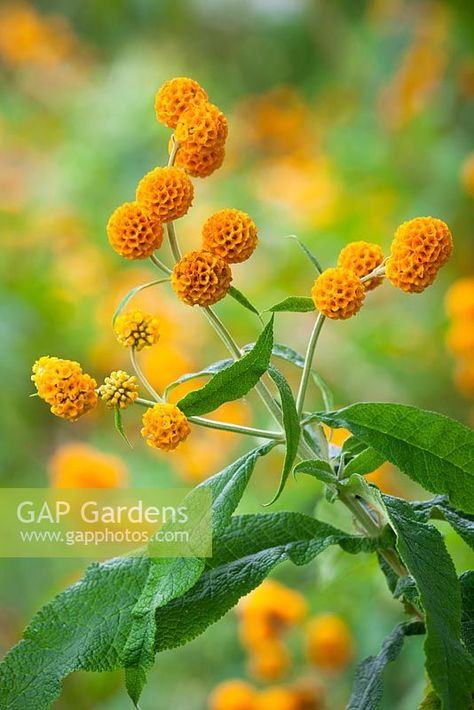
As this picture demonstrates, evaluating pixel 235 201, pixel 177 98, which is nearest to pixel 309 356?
pixel 177 98

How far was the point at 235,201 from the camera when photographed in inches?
59.2

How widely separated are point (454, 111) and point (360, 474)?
1113 millimetres

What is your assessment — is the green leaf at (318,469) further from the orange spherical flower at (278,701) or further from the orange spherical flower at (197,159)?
the orange spherical flower at (278,701)

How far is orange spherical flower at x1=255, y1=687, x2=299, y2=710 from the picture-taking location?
675 millimetres

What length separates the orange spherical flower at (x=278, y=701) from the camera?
0.68 metres

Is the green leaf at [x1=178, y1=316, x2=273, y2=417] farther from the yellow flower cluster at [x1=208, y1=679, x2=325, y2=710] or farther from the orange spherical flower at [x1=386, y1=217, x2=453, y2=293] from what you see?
the yellow flower cluster at [x1=208, y1=679, x2=325, y2=710]

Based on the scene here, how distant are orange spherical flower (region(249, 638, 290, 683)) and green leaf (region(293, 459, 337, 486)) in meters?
0.37

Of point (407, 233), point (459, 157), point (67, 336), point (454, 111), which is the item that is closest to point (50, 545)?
point (67, 336)

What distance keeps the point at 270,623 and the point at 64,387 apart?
42 cm

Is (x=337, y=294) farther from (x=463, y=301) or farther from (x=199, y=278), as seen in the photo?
(x=463, y=301)

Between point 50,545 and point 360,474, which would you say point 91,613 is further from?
point 50,545

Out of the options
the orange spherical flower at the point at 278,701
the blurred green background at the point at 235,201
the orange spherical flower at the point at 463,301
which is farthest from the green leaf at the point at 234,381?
the orange spherical flower at the point at 463,301

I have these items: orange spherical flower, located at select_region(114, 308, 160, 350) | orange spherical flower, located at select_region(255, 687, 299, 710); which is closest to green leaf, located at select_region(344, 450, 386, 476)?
orange spherical flower, located at select_region(114, 308, 160, 350)

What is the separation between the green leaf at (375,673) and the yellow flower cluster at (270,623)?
0.28 meters
